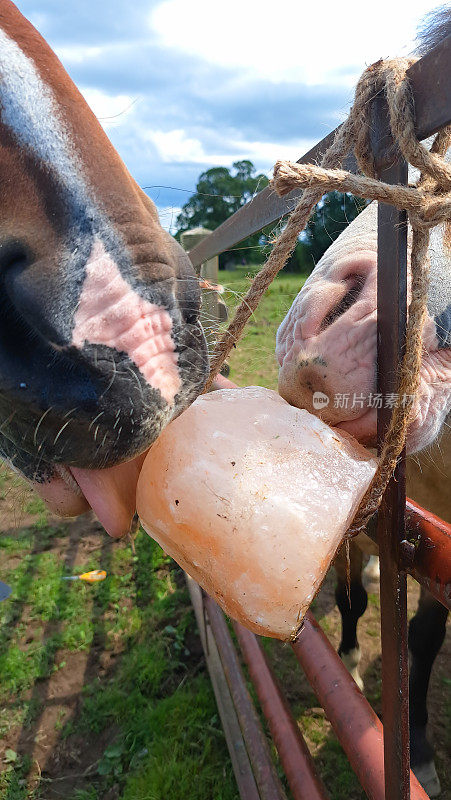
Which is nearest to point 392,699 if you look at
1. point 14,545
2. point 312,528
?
point 312,528

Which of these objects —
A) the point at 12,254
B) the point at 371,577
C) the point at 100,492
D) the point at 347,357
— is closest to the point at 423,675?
the point at 371,577

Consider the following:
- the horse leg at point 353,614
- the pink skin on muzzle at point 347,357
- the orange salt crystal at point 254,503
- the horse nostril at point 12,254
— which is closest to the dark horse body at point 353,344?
the pink skin on muzzle at point 347,357

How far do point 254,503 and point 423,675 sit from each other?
1847mm

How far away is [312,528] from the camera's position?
77 cm

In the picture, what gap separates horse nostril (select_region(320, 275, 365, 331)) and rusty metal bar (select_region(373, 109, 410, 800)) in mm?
212

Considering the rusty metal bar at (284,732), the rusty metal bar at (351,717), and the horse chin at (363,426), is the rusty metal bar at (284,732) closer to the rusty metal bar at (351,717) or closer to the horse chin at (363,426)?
the rusty metal bar at (351,717)

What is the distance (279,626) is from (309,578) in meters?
0.08

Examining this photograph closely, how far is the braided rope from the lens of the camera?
750 mm

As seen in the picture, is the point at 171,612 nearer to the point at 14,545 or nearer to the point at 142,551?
the point at 142,551

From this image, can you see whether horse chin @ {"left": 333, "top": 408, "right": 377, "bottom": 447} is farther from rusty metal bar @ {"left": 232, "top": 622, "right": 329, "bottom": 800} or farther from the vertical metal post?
rusty metal bar @ {"left": 232, "top": 622, "right": 329, "bottom": 800}

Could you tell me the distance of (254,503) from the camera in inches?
30.8

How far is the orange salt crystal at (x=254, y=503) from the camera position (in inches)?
30.1

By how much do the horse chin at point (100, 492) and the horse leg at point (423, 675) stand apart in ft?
5.18

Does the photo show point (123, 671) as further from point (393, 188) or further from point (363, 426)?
point (393, 188)
